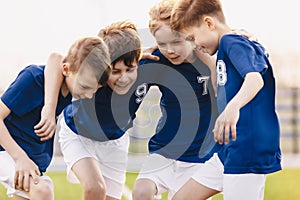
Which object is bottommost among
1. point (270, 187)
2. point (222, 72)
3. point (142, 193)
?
point (270, 187)

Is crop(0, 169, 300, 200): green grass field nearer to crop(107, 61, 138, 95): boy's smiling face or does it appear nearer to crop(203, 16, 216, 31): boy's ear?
crop(107, 61, 138, 95): boy's smiling face

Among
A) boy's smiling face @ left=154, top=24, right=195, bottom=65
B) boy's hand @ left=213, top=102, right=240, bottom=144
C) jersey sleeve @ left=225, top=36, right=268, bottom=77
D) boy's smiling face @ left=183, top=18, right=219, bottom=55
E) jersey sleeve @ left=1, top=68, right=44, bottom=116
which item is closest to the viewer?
boy's hand @ left=213, top=102, right=240, bottom=144

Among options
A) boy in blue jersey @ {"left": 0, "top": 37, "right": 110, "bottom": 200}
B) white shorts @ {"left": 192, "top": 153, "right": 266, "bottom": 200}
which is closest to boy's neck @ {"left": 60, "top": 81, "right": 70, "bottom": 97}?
boy in blue jersey @ {"left": 0, "top": 37, "right": 110, "bottom": 200}

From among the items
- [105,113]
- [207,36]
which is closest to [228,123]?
[207,36]

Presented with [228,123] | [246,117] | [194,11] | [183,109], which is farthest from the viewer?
[183,109]

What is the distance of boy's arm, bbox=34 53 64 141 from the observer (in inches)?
138

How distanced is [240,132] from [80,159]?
3.36ft

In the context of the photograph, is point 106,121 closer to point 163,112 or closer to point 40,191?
point 163,112

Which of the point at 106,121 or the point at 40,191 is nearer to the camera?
the point at 40,191

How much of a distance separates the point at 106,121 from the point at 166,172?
1.36ft

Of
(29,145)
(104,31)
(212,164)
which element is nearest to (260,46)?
(212,164)

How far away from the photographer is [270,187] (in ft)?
23.5

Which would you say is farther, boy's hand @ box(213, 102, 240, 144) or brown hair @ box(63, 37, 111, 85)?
brown hair @ box(63, 37, 111, 85)

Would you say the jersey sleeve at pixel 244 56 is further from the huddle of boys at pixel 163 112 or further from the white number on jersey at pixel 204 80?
the white number on jersey at pixel 204 80
